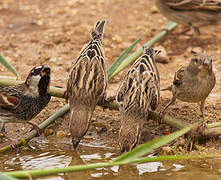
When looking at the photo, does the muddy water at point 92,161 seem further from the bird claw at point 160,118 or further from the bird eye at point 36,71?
the bird eye at point 36,71

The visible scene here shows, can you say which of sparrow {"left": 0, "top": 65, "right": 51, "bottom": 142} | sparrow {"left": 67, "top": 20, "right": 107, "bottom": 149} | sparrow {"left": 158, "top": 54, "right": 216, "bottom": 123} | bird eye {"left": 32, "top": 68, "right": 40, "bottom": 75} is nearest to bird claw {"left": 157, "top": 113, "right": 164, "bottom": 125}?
sparrow {"left": 158, "top": 54, "right": 216, "bottom": 123}

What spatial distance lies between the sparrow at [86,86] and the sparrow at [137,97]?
0.29 metres

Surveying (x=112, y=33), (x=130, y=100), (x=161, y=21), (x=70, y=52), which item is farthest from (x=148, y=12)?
(x=130, y=100)

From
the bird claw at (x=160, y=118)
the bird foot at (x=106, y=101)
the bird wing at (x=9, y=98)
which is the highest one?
the bird wing at (x=9, y=98)

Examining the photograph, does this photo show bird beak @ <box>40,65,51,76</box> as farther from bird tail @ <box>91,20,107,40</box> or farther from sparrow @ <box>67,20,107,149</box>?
bird tail @ <box>91,20,107,40</box>

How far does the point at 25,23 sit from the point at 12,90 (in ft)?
Answer: 12.5

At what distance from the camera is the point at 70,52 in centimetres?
828

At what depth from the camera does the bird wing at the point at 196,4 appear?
335 inches

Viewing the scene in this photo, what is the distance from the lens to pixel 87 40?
8594 millimetres

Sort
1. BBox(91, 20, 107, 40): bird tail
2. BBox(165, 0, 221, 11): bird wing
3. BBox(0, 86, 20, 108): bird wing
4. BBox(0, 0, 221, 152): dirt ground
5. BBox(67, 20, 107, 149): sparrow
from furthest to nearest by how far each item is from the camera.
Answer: BBox(165, 0, 221, 11): bird wing, BBox(91, 20, 107, 40): bird tail, BBox(0, 0, 221, 152): dirt ground, BBox(0, 86, 20, 108): bird wing, BBox(67, 20, 107, 149): sparrow

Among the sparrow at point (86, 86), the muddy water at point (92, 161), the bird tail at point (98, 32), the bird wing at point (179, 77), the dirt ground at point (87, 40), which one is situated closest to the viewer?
the muddy water at point (92, 161)

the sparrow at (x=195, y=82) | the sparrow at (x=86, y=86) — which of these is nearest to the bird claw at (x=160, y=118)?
the sparrow at (x=195, y=82)

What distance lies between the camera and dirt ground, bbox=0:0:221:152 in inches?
250

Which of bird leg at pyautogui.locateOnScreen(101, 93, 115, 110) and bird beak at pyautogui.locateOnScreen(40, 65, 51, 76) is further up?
bird beak at pyautogui.locateOnScreen(40, 65, 51, 76)
